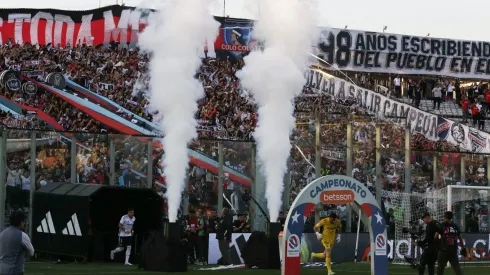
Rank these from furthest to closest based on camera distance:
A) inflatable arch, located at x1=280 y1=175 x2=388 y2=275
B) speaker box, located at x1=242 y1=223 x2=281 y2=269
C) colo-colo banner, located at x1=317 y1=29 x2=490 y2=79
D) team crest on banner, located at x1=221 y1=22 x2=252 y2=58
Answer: colo-colo banner, located at x1=317 y1=29 x2=490 y2=79 < team crest on banner, located at x1=221 y1=22 x2=252 y2=58 < speaker box, located at x1=242 y1=223 x2=281 y2=269 < inflatable arch, located at x1=280 y1=175 x2=388 y2=275

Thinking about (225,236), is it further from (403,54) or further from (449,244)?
(403,54)

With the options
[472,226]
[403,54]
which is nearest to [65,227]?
[472,226]

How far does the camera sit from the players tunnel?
2808cm

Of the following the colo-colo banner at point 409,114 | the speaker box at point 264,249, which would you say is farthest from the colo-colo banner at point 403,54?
the speaker box at point 264,249

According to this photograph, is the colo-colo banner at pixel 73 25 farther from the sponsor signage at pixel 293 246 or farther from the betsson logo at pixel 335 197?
the sponsor signage at pixel 293 246

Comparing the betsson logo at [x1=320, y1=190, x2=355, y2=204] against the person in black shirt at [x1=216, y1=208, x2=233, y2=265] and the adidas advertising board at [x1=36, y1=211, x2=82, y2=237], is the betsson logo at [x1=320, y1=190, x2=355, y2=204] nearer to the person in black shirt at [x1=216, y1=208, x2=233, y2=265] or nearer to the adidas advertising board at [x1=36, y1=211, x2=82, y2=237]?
the person in black shirt at [x1=216, y1=208, x2=233, y2=265]

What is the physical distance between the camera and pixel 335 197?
2312cm

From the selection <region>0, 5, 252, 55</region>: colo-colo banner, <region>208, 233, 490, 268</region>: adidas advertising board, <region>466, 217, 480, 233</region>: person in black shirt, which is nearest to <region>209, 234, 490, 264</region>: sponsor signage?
<region>208, 233, 490, 268</region>: adidas advertising board

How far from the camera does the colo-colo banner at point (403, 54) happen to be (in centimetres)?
5094

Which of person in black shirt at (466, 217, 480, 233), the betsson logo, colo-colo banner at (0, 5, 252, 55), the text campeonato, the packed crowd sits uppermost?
colo-colo banner at (0, 5, 252, 55)

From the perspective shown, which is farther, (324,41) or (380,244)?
(324,41)

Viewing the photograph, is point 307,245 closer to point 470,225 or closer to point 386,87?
point 470,225

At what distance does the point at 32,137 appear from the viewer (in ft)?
95.0

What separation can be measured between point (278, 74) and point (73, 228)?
7331 millimetres
